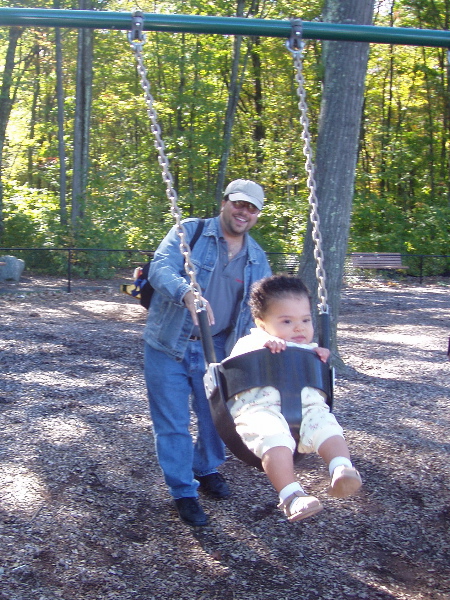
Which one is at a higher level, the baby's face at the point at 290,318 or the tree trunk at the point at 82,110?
the tree trunk at the point at 82,110

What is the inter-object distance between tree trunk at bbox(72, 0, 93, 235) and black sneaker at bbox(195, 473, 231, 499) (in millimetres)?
13685

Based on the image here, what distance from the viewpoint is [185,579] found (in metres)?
3.05

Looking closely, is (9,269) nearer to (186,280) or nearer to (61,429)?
(61,429)

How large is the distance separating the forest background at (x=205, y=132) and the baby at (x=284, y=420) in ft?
44.0

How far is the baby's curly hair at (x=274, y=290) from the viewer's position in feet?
9.40

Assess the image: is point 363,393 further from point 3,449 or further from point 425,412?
point 3,449

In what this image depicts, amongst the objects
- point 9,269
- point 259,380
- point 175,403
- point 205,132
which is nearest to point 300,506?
point 259,380

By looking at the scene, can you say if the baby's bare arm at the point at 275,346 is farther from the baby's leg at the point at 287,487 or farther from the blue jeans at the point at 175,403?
the blue jeans at the point at 175,403

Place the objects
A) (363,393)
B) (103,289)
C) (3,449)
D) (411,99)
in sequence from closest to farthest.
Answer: (3,449), (363,393), (103,289), (411,99)

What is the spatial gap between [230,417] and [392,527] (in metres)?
1.42

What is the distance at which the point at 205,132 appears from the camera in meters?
19.2

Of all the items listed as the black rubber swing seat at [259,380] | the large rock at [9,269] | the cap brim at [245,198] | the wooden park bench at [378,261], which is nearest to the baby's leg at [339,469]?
the black rubber swing seat at [259,380]

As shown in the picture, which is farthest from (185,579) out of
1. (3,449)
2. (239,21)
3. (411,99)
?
(411,99)

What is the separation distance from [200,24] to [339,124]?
10.3 ft
